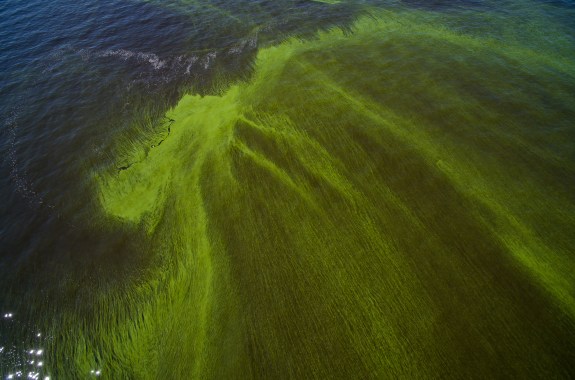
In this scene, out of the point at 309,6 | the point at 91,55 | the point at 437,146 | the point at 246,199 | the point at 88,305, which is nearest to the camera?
the point at 88,305

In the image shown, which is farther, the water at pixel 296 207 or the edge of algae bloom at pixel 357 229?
the water at pixel 296 207

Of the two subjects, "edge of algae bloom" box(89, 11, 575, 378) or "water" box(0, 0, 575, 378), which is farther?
"water" box(0, 0, 575, 378)

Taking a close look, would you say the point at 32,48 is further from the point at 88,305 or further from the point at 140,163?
the point at 88,305

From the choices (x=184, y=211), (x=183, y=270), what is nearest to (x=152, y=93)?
(x=184, y=211)
